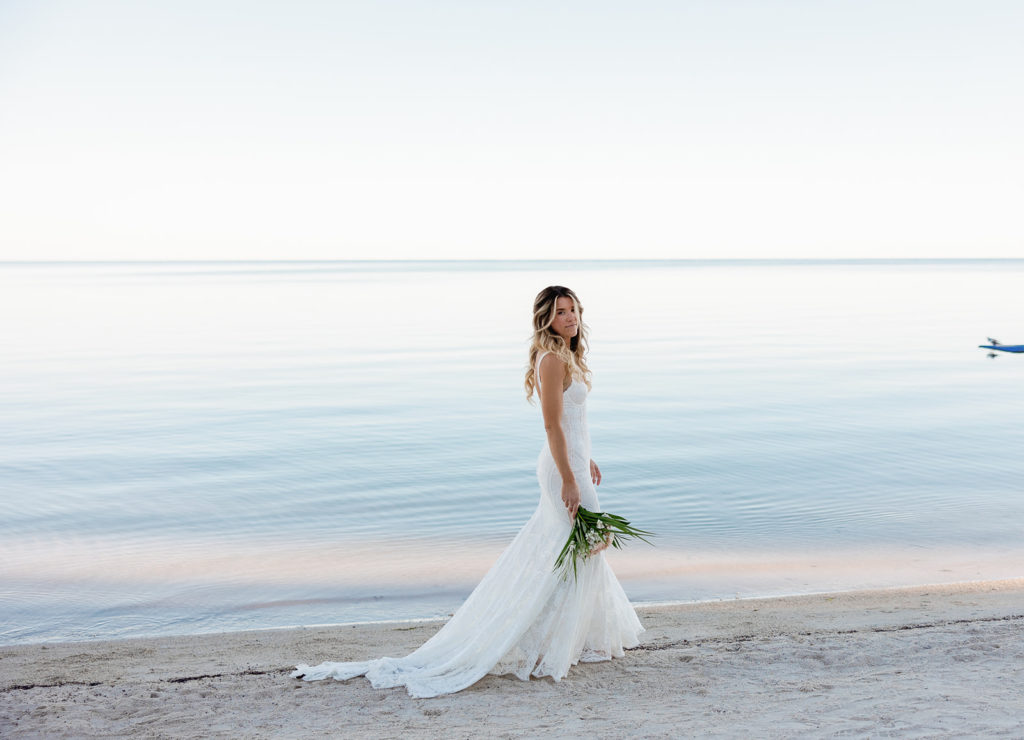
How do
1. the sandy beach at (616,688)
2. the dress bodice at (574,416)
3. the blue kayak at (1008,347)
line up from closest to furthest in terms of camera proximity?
the sandy beach at (616,688) < the dress bodice at (574,416) < the blue kayak at (1008,347)

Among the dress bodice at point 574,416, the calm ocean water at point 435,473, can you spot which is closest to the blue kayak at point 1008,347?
the calm ocean water at point 435,473

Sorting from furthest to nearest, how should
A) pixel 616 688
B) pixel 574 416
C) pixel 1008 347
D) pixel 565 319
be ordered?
pixel 1008 347 → pixel 574 416 → pixel 565 319 → pixel 616 688

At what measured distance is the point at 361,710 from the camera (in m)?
4.92

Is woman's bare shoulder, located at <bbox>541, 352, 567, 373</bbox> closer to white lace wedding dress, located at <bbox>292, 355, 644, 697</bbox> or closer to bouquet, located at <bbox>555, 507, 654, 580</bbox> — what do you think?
white lace wedding dress, located at <bbox>292, 355, 644, 697</bbox>

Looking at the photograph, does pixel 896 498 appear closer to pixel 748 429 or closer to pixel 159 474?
pixel 748 429

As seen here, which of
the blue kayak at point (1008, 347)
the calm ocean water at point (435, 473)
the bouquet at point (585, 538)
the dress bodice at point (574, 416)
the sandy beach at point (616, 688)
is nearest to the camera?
the sandy beach at point (616, 688)

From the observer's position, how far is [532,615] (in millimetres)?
5309

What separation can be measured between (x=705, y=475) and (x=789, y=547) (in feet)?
10.7

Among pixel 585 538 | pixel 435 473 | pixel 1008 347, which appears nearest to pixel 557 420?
pixel 585 538

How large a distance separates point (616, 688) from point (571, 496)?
3.59 ft

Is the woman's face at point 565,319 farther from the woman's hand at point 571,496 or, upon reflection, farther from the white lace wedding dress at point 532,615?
the woman's hand at point 571,496

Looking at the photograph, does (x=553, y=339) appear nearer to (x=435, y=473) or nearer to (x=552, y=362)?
(x=552, y=362)

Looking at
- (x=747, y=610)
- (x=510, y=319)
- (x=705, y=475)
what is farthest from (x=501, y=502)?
(x=510, y=319)

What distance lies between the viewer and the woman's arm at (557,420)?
5.26 m
